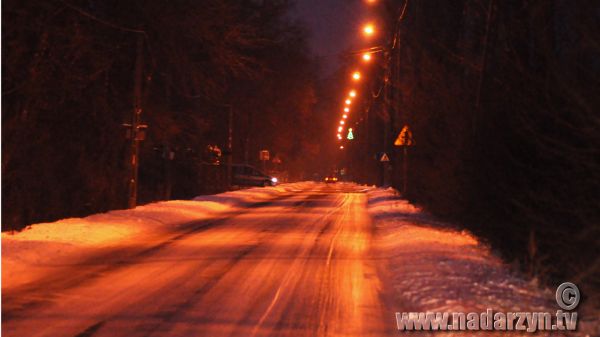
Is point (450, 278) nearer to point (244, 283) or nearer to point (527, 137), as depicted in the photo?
point (527, 137)

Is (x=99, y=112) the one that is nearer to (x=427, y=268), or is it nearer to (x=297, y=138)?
(x=427, y=268)

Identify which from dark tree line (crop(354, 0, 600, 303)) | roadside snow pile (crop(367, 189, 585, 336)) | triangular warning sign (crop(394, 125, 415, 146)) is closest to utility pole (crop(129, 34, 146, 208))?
triangular warning sign (crop(394, 125, 415, 146))

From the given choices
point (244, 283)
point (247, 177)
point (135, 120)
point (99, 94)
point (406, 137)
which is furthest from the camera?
point (247, 177)

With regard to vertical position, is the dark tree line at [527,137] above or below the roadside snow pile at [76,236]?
above

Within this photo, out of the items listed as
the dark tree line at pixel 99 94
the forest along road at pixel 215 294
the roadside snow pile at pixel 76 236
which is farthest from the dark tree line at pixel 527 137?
the dark tree line at pixel 99 94

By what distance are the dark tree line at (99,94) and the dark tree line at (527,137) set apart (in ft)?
33.8

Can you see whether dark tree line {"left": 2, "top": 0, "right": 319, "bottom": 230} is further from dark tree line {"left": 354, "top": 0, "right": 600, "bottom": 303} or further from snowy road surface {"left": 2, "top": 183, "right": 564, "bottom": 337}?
dark tree line {"left": 354, "top": 0, "right": 600, "bottom": 303}

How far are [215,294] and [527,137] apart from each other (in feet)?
17.0

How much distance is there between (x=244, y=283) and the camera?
12789 mm

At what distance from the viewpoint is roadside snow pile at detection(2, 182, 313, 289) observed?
1484 cm

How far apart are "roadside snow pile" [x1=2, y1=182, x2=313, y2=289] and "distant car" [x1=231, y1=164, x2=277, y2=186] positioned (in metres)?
34.4

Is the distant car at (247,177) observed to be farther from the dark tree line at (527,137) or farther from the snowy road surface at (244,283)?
the snowy road surface at (244,283)

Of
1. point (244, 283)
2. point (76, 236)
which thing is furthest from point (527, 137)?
point (76, 236)

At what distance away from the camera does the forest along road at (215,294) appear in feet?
31.4
